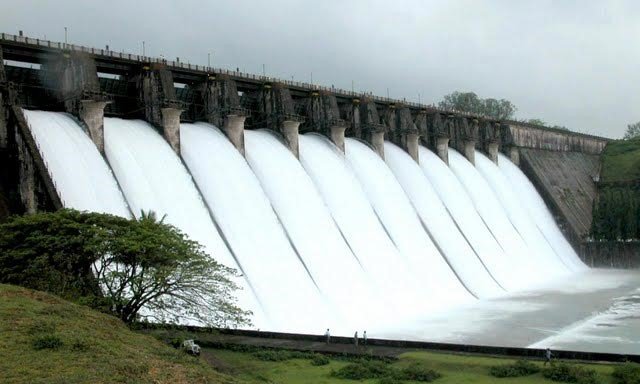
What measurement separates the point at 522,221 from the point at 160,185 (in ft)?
114

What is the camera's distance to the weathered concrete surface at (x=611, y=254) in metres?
56.3

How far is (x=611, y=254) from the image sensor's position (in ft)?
187

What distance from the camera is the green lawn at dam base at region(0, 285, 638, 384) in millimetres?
12922

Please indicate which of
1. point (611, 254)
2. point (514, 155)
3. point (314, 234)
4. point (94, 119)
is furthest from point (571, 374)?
point (514, 155)

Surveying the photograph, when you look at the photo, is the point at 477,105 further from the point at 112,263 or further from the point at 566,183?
the point at 112,263

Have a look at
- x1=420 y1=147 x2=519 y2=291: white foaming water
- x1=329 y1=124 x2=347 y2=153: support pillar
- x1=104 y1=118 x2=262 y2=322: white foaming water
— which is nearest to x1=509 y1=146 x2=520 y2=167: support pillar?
x1=420 y1=147 x2=519 y2=291: white foaming water

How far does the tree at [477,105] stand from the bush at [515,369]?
330 feet

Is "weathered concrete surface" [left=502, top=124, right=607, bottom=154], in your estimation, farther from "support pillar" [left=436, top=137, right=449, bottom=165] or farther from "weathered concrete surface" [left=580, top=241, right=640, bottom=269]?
"support pillar" [left=436, top=137, right=449, bottom=165]

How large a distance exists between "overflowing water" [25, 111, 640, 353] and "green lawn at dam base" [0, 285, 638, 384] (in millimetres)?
5732

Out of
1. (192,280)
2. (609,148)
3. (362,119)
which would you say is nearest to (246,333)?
(192,280)

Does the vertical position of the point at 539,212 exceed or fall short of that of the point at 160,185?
it exceeds it

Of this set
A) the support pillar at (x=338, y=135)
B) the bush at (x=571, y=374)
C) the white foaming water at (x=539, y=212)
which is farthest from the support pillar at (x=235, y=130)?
the white foaming water at (x=539, y=212)

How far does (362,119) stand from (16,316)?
35.1 m

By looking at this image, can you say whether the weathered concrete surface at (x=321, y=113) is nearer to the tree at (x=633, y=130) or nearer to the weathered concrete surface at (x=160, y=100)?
the weathered concrete surface at (x=160, y=100)
